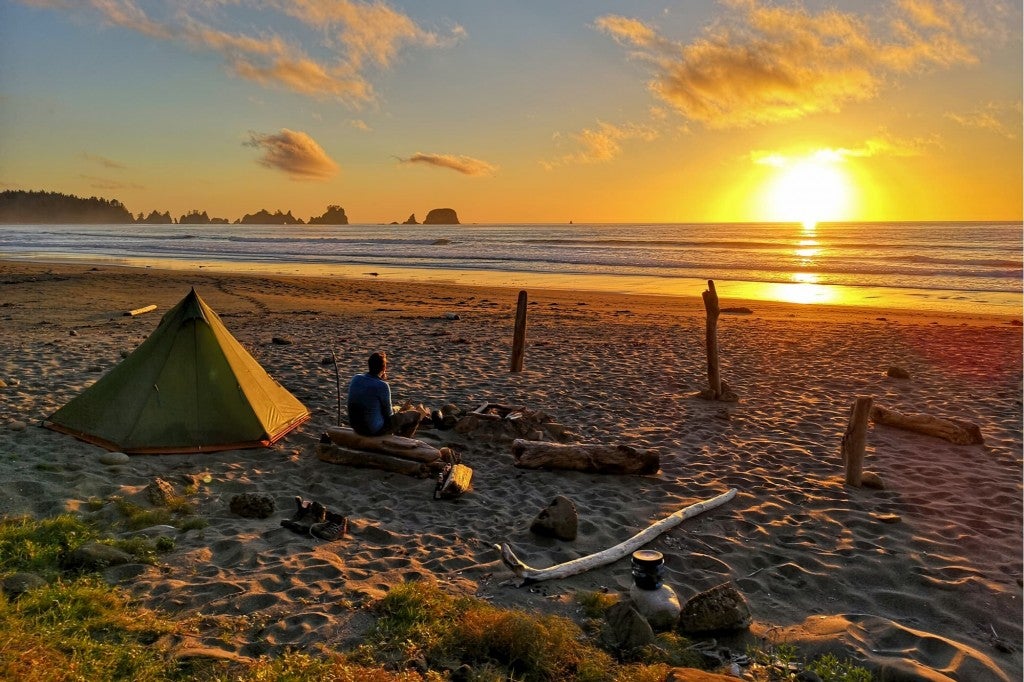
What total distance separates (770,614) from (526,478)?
3719mm

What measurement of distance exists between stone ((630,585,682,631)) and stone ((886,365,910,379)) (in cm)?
1151

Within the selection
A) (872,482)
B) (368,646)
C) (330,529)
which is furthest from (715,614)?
(872,482)

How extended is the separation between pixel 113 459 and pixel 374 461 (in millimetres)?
3263

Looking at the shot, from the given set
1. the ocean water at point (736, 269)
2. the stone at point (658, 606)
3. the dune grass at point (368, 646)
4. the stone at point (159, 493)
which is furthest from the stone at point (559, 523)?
the ocean water at point (736, 269)

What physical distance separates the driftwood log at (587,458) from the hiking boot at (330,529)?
2940 millimetres

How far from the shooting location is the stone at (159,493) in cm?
673

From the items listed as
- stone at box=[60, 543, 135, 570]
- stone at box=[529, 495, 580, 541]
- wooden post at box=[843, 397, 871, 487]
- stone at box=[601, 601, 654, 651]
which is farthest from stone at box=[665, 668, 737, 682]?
wooden post at box=[843, 397, 871, 487]

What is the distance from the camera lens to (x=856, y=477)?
8.19m

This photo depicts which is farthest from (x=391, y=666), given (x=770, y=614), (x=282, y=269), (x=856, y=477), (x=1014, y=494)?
(x=282, y=269)

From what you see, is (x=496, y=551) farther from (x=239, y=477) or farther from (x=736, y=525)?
(x=239, y=477)

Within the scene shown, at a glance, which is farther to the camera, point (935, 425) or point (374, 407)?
point (935, 425)

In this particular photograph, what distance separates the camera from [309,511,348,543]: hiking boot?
6.32 metres

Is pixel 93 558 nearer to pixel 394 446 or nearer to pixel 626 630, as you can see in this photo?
pixel 394 446

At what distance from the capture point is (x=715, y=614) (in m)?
4.94
